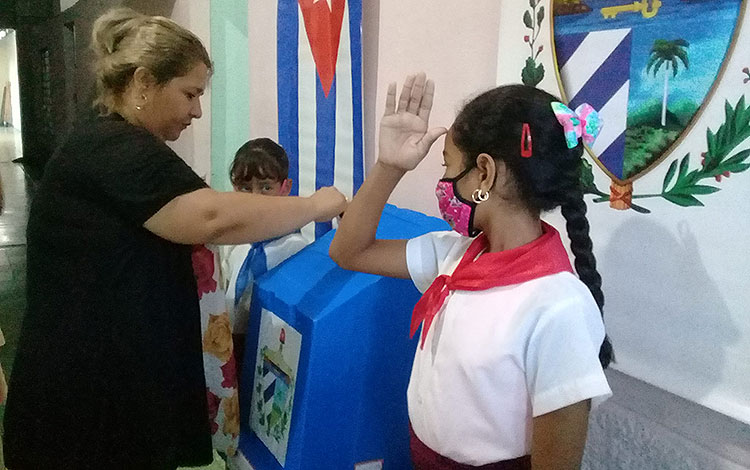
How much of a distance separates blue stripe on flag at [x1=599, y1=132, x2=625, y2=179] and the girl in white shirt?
196 millimetres

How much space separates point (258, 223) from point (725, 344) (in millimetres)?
682

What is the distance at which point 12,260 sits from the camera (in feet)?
14.0

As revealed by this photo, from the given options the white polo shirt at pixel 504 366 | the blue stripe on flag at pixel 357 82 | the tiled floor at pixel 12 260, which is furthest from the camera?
the tiled floor at pixel 12 260

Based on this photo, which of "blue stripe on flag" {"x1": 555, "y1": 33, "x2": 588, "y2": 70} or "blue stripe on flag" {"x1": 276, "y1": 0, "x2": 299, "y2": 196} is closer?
"blue stripe on flag" {"x1": 555, "y1": 33, "x2": 588, "y2": 70}

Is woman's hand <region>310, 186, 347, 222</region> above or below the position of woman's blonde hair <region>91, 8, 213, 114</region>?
below

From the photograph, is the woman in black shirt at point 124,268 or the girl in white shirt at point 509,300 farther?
the woman in black shirt at point 124,268

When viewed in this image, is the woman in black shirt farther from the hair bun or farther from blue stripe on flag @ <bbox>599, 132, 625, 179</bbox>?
blue stripe on flag @ <bbox>599, 132, 625, 179</bbox>

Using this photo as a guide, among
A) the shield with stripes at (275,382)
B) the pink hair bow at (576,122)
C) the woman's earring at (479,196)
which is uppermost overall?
the pink hair bow at (576,122)

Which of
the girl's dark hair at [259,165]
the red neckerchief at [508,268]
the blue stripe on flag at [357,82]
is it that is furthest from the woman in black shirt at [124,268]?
the girl's dark hair at [259,165]

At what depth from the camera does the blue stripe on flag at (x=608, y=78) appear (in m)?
0.95

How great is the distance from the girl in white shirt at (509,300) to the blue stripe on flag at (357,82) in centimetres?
74

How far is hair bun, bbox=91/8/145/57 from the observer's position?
3.68 feet

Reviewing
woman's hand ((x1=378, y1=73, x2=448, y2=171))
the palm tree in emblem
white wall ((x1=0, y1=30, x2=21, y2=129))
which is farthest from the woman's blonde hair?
white wall ((x1=0, y1=30, x2=21, y2=129))

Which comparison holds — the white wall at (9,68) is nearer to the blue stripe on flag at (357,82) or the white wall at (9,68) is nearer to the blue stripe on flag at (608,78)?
the blue stripe on flag at (357,82)
